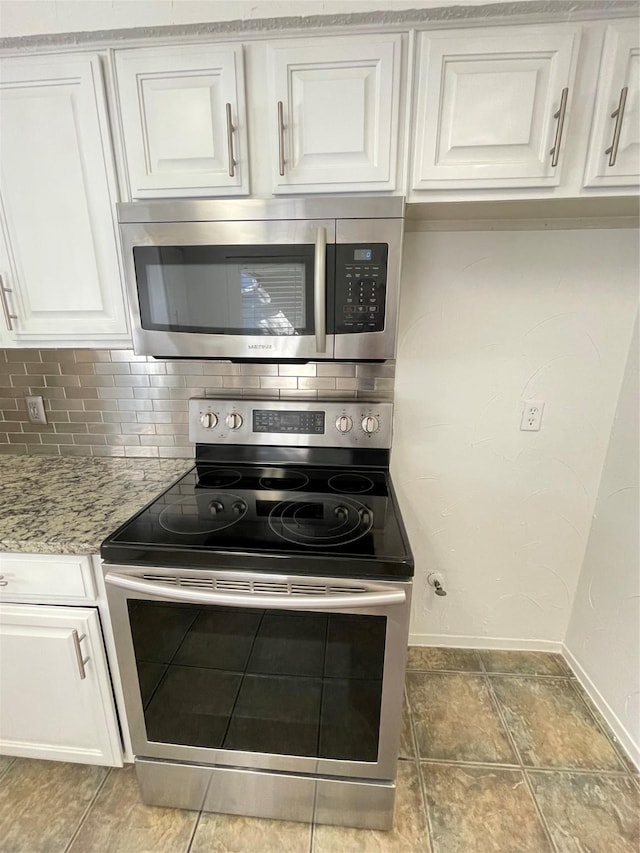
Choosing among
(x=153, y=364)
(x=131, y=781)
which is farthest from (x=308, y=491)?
(x=131, y=781)

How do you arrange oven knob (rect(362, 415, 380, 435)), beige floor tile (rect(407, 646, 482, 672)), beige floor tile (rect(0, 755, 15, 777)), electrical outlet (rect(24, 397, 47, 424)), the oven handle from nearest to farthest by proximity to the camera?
the oven handle < beige floor tile (rect(0, 755, 15, 777)) < oven knob (rect(362, 415, 380, 435)) < electrical outlet (rect(24, 397, 47, 424)) < beige floor tile (rect(407, 646, 482, 672))

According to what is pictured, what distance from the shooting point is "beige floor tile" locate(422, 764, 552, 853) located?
1.11 meters

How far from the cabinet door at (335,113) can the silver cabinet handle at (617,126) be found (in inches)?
21.5

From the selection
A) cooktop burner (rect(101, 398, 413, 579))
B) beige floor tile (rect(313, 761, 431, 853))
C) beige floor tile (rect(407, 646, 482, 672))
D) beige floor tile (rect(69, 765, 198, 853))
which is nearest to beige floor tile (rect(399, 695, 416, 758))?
beige floor tile (rect(313, 761, 431, 853))

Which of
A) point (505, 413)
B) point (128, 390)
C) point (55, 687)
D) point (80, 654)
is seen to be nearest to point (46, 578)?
point (80, 654)

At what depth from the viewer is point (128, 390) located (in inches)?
61.5

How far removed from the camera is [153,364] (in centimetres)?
153

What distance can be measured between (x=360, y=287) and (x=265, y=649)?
102 cm

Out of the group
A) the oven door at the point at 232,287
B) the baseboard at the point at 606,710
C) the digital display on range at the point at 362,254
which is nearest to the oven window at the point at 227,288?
the oven door at the point at 232,287

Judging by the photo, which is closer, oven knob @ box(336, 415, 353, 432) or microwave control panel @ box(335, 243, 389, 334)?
microwave control panel @ box(335, 243, 389, 334)

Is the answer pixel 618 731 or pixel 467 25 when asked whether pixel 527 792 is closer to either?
pixel 618 731

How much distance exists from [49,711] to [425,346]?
1.78 meters

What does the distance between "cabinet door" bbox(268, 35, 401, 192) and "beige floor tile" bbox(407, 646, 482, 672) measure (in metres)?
1.90

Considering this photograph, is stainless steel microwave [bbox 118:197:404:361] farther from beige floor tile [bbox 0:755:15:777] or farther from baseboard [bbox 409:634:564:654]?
beige floor tile [bbox 0:755:15:777]
